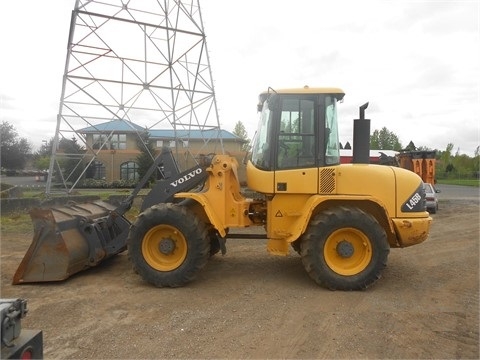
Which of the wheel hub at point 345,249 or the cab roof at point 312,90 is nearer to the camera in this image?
the wheel hub at point 345,249

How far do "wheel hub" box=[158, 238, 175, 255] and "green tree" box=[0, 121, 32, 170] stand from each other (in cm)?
5255

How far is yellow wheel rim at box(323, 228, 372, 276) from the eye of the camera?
5.97 m

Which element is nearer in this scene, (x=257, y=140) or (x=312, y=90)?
(x=312, y=90)

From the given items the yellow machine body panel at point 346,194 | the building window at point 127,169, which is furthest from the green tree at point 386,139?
the yellow machine body panel at point 346,194

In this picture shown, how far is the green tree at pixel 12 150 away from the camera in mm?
52150

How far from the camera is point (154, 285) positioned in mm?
6020

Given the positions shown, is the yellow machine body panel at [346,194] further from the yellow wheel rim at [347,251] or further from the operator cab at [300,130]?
the yellow wheel rim at [347,251]

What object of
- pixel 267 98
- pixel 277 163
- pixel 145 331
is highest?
pixel 267 98

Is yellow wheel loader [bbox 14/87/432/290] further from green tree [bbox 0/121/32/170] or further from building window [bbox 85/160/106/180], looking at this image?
green tree [bbox 0/121/32/170]

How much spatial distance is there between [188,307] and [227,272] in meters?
1.76

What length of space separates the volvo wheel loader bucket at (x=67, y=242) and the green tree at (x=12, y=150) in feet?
169

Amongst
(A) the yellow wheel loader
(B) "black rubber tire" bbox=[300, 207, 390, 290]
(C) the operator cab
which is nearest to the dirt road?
(B) "black rubber tire" bbox=[300, 207, 390, 290]

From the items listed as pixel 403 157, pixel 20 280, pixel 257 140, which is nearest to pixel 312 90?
pixel 257 140

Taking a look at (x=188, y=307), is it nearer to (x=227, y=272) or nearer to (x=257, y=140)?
(x=227, y=272)
